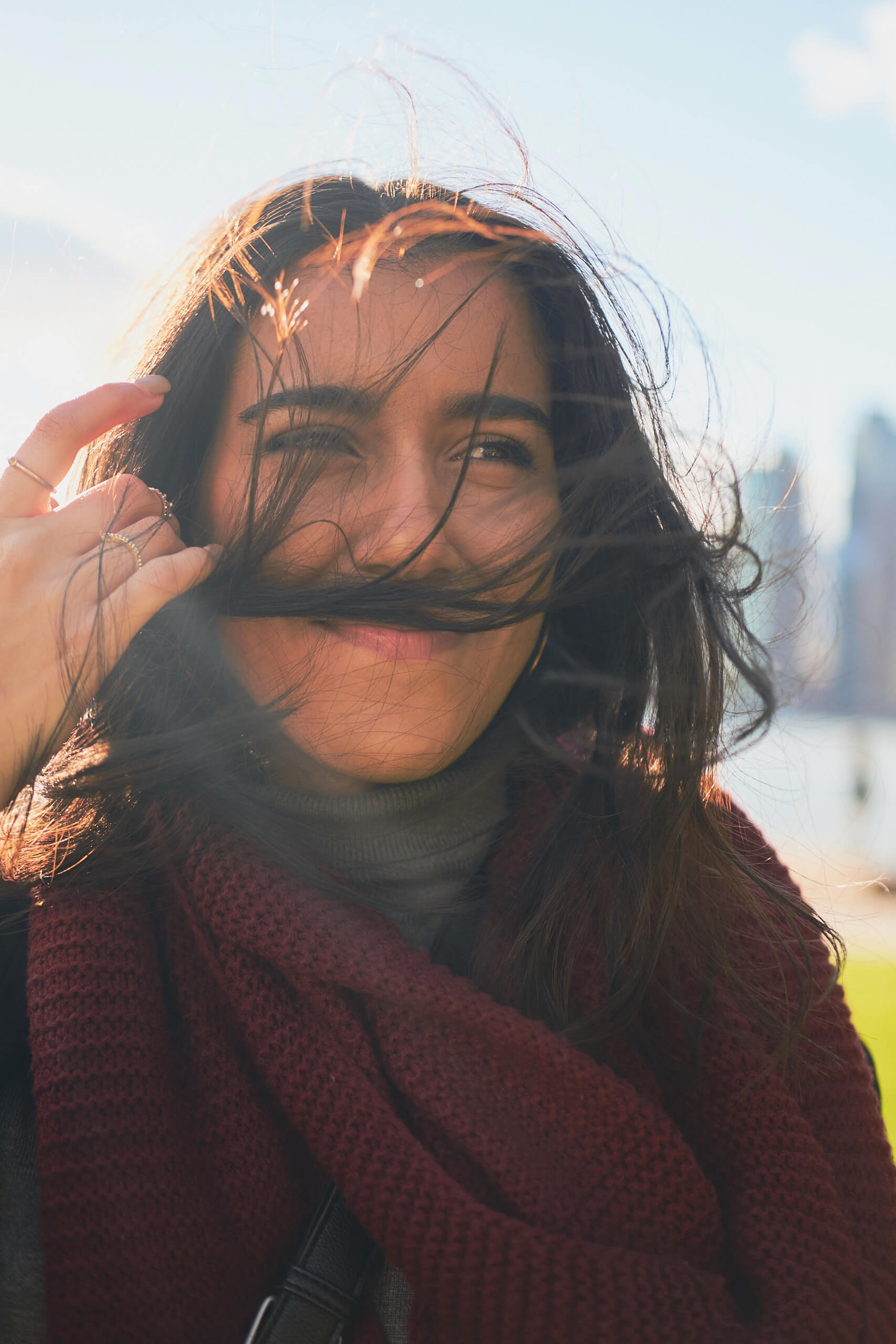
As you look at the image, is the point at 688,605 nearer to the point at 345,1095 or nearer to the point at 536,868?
the point at 536,868

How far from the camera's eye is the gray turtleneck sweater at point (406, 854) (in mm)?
1240

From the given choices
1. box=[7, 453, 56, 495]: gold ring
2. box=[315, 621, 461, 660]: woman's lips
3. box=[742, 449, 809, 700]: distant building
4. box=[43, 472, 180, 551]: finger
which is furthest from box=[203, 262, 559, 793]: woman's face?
box=[742, 449, 809, 700]: distant building

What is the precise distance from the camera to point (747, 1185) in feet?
4.19

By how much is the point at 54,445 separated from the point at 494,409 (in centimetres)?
66

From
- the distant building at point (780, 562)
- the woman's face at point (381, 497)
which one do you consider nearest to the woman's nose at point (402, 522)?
the woman's face at point (381, 497)

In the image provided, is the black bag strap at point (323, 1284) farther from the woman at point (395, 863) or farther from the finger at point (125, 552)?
the finger at point (125, 552)

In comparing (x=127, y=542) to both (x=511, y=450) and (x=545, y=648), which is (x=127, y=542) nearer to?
(x=511, y=450)

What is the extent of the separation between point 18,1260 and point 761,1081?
1.05 metres

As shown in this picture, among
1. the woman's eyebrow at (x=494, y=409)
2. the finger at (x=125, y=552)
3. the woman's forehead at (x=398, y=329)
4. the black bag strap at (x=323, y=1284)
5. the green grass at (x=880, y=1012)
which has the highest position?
the woman's forehead at (x=398, y=329)

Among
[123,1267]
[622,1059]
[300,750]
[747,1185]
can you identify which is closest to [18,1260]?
[123,1267]

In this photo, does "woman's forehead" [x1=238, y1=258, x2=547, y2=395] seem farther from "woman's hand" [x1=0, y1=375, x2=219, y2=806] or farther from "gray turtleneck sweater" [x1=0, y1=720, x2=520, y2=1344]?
"gray turtleneck sweater" [x1=0, y1=720, x2=520, y2=1344]

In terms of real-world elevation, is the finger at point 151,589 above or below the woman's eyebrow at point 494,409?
below

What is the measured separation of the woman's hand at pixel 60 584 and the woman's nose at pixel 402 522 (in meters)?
0.25

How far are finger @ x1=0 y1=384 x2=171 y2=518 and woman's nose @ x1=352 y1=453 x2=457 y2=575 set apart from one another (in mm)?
411
